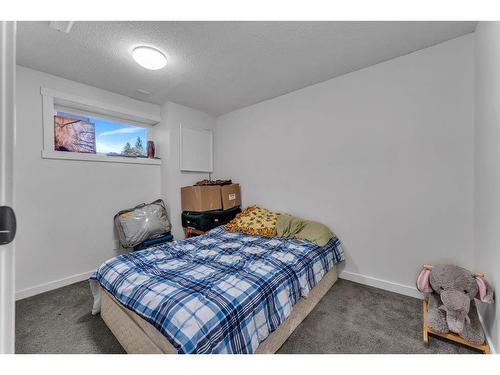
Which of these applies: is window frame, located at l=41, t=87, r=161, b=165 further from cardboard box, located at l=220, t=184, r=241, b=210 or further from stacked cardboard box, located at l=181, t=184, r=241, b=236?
cardboard box, located at l=220, t=184, r=241, b=210

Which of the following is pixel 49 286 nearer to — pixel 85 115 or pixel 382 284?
pixel 85 115

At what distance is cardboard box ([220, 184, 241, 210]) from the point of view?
3043 mm

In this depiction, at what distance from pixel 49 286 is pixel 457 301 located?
11.6 ft

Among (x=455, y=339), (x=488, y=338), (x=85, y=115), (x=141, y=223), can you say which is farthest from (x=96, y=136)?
(x=488, y=338)

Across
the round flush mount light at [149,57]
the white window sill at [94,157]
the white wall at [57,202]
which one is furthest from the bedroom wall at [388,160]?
the white wall at [57,202]

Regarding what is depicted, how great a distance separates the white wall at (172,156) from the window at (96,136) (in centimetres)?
29

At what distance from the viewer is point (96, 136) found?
2.66 metres

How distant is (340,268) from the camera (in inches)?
93.0

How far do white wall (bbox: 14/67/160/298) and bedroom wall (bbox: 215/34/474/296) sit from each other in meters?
2.16

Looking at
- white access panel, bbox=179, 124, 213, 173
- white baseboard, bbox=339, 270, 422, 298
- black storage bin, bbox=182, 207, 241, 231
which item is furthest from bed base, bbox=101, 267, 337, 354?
white access panel, bbox=179, 124, 213, 173

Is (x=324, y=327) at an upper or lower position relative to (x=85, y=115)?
lower

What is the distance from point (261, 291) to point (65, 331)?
152 cm
